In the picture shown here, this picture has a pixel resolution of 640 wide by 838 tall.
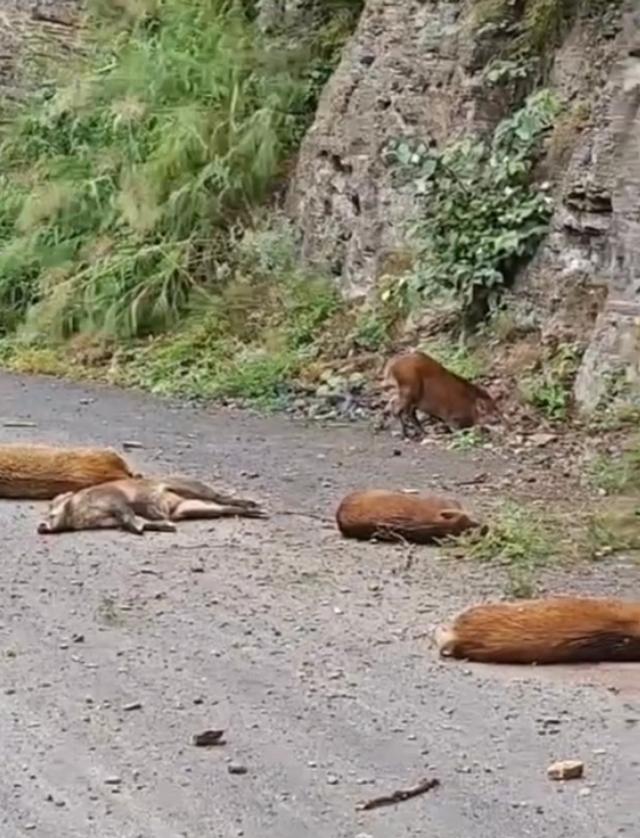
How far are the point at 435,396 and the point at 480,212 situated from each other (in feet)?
7.86

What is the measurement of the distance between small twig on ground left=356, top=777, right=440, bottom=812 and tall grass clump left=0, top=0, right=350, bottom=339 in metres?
11.6

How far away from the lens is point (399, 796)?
4875 millimetres

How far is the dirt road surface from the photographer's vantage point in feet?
15.7

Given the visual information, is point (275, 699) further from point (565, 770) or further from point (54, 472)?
point (54, 472)

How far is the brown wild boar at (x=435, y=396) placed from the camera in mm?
11719

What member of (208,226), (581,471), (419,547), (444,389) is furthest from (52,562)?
(208,226)

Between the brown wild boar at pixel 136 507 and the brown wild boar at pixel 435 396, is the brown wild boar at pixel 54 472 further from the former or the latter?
the brown wild boar at pixel 435 396

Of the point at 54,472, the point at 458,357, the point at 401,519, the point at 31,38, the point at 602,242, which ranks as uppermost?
the point at 31,38

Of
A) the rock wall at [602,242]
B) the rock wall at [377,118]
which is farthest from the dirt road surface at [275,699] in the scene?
the rock wall at [377,118]

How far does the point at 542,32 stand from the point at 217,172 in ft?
13.6

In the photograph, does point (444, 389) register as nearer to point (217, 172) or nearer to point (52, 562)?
point (52, 562)

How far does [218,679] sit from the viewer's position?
6.03 meters

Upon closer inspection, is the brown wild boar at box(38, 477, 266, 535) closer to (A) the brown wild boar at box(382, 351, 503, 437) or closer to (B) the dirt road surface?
(B) the dirt road surface

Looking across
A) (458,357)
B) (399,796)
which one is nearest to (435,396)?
(458,357)
